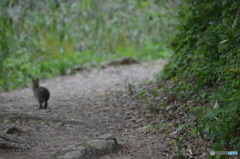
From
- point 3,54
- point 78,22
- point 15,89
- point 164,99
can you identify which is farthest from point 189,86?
point 78,22

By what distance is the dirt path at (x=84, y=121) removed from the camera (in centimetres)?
386

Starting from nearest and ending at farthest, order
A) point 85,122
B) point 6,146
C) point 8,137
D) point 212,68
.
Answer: point 6,146, point 8,137, point 212,68, point 85,122

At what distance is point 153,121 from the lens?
474 centimetres

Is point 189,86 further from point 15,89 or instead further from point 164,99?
point 15,89

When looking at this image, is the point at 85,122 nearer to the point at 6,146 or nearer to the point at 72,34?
the point at 6,146

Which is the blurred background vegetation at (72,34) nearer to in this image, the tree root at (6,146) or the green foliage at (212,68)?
the green foliage at (212,68)

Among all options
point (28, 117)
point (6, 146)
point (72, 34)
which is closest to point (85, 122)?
point (28, 117)

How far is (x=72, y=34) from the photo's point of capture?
1285cm

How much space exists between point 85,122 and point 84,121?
9 centimetres

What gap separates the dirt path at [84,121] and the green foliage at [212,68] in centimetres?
67

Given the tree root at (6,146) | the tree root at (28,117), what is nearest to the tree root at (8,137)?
the tree root at (6,146)

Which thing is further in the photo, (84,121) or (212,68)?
(84,121)

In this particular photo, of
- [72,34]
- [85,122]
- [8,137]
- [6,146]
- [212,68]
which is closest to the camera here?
[6,146]

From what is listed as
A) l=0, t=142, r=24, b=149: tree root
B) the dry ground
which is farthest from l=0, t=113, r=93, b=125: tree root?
l=0, t=142, r=24, b=149: tree root
